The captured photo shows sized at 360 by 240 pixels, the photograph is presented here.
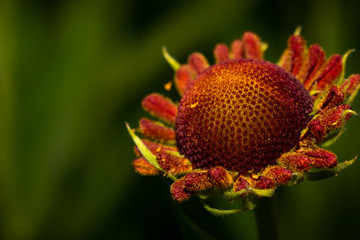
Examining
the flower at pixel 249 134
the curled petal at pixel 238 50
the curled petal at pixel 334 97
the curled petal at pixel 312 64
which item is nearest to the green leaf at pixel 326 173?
the flower at pixel 249 134

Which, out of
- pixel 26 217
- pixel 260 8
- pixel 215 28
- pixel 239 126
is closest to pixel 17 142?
pixel 26 217

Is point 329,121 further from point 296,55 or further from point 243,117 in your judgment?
point 296,55

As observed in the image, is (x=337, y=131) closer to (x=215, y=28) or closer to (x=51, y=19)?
(x=215, y=28)

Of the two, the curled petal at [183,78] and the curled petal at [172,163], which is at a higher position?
the curled petal at [183,78]

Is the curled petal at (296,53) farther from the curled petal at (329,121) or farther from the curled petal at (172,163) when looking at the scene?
the curled petal at (172,163)

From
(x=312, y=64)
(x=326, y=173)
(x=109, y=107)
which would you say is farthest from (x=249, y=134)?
(x=109, y=107)

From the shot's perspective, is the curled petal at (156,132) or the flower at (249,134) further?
the curled petal at (156,132)
